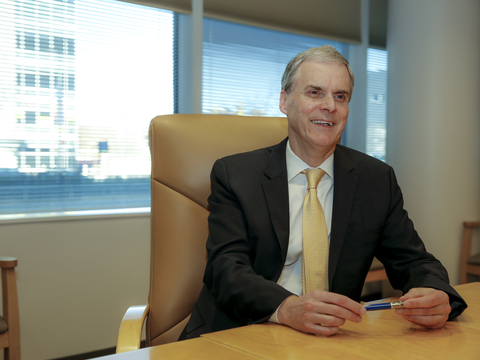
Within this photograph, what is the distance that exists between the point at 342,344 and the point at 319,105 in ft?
2.69

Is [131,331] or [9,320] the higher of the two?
[131,331]

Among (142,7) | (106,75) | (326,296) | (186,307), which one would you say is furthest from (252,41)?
(326,296)

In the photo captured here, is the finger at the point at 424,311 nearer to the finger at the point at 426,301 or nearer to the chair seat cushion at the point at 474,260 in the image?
the finger at the point at 426,301

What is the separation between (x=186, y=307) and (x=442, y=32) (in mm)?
3009

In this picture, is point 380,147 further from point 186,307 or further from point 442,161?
point 186,307

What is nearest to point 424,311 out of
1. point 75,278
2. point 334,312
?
point 334,312

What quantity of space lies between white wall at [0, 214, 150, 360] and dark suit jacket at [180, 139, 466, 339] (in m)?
1.69

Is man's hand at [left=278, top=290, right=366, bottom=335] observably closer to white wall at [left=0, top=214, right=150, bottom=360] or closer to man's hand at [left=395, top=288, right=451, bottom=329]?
man's hand at [left=395, top=288, right=451, bottom=329]

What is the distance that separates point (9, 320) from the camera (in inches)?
75.9

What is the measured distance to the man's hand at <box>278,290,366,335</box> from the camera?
0.78 m

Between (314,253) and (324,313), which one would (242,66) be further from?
(324,313)

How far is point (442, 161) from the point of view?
3334 millimetres

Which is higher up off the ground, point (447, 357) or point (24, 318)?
point (447, 357)

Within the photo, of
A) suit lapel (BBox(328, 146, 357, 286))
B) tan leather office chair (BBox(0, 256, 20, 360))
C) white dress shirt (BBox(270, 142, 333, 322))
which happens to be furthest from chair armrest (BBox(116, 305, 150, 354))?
tan leather office chair (BBox(0, 256, 20, 360))
